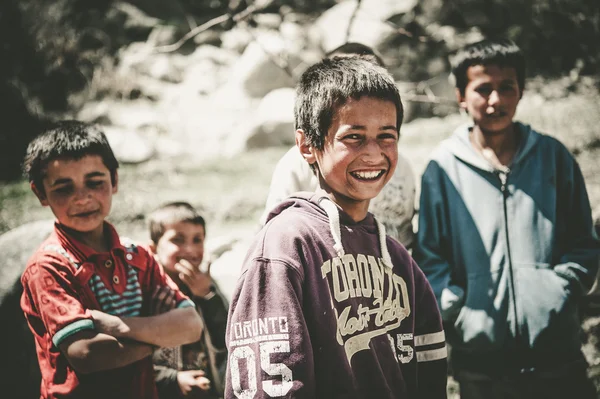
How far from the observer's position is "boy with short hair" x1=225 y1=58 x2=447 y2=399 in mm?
1460

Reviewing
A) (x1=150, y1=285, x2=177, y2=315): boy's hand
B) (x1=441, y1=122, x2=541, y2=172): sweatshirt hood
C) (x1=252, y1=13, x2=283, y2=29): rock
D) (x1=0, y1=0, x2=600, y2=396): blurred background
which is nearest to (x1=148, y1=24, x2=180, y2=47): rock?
(x1=0, y1=0, x2=600, y2=396): blurred background

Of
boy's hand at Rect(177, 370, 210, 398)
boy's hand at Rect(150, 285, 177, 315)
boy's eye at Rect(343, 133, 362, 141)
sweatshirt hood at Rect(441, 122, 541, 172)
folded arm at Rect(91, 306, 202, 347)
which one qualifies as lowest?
boy's hand at Rect(177, 370, 210, 398)

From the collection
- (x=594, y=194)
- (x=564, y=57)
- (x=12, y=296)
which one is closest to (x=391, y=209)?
(x=564, y=57)

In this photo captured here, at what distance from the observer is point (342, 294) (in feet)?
5.19

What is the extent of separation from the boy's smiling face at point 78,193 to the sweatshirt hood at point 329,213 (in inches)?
31.3

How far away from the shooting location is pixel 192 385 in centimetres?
246

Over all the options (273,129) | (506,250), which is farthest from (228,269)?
(273,129)

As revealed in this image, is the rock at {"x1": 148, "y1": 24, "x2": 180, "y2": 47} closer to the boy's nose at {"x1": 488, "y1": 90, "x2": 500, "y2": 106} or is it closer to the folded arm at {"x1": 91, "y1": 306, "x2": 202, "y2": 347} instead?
the boy's nose at {"x1": 488, "y1": 90, "x2": 500, "y2": 106}

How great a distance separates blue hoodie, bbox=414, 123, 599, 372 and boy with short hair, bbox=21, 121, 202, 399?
1.16 metres

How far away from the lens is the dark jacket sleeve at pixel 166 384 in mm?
2469

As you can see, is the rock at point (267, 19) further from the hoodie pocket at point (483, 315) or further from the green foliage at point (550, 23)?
the hoodie pocket at point (483, 315)

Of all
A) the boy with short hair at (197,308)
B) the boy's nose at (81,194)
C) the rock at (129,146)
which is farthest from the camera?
the rock at (129,146)

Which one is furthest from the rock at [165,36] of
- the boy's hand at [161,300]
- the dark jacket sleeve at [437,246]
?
the boy's hand at [161,300]

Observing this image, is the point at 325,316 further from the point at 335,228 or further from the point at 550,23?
the point at 550,23
